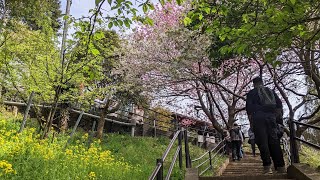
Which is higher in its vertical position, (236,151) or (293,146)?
(293,146)

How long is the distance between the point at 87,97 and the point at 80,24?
832cm

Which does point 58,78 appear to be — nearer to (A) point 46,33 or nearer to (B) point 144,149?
(A) point 46,33

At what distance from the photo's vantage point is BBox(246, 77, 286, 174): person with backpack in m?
5.40

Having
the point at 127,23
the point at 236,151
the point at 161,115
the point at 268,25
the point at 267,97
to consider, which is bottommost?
the point at 236,151

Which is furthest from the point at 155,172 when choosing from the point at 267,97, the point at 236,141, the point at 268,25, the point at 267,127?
the point at 236,141

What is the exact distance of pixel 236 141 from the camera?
39.1 ft

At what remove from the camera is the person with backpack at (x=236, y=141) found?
11919 millimetres

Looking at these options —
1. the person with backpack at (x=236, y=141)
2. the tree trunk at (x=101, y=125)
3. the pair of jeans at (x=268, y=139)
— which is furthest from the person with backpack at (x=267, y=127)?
the tree trunk at (x=101, y=125)

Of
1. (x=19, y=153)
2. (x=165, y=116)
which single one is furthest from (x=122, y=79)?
(x=19, y=153)

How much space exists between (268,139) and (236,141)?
665 centimetres

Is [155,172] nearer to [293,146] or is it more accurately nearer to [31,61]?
[293,146]

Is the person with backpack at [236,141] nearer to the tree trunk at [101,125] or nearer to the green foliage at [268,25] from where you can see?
the tree trunk at [101,125]

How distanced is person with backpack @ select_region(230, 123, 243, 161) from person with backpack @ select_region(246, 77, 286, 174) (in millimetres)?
6448

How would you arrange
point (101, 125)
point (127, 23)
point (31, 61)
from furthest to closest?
1. point (101, 125)
2. point (31, 61)
3. point (127, 23)
